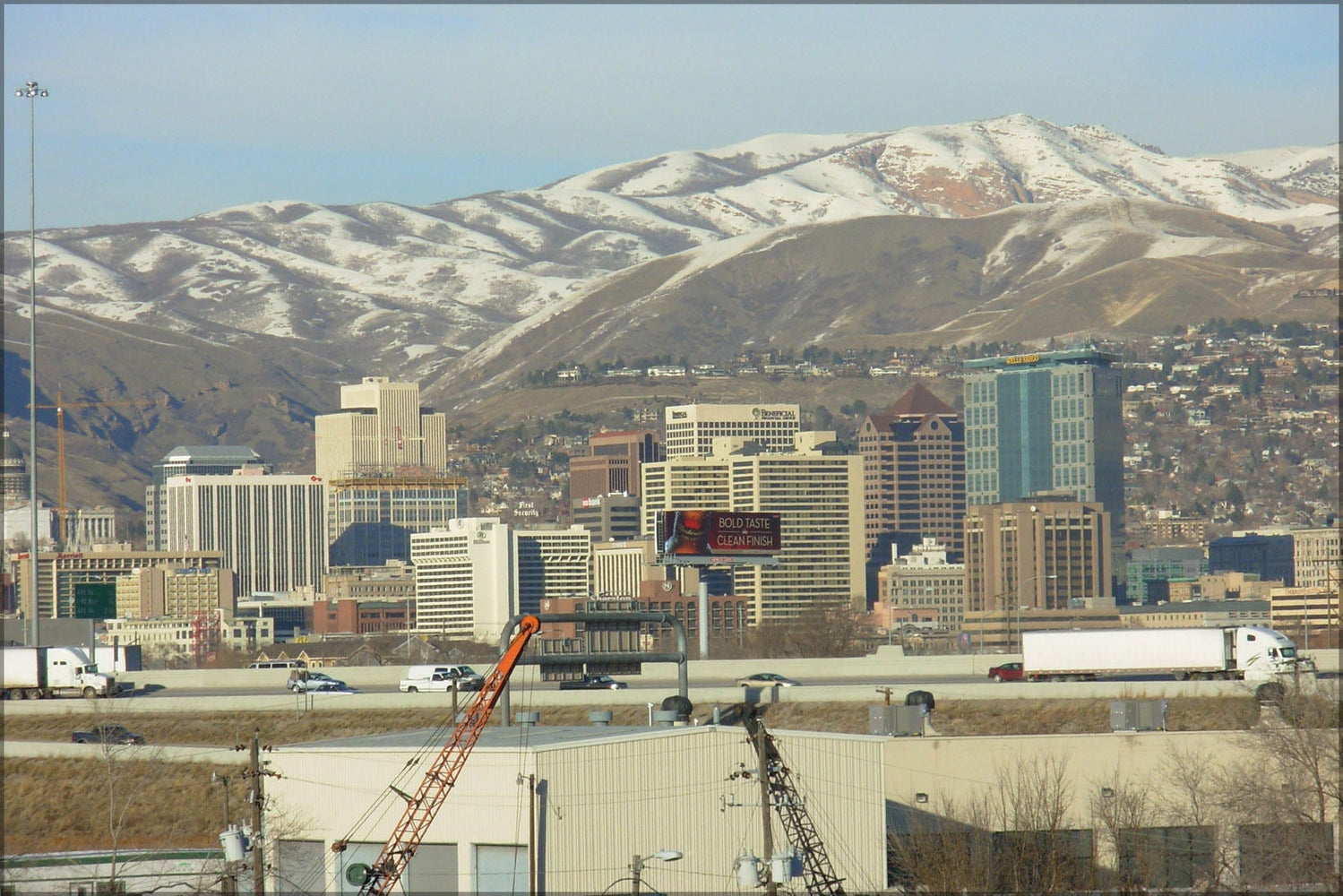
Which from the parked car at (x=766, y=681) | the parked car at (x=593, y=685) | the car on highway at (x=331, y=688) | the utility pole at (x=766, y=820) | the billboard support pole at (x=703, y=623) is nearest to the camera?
the utility pole at (x=766, y=820)

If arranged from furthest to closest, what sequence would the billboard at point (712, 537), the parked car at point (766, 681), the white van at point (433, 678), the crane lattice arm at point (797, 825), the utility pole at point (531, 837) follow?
the billboard at point (712, 537)
the white van at point (433, 678)
the parked car at point (766, 681)
the crane lattice arm at point (797, 825)
the utility pole at point (531, 837)

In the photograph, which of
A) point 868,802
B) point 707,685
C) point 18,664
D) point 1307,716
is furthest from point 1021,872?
point 18,664

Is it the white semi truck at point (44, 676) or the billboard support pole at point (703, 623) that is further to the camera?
the billboard support pole at point (703, 623)

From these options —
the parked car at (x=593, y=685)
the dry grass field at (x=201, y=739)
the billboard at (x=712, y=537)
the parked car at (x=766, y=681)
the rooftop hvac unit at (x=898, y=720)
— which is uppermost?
the billboard at (x=712, y=537)

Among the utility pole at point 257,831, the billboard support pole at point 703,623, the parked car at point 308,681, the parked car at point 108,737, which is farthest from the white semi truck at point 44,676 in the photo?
the utility pole at point 257,831

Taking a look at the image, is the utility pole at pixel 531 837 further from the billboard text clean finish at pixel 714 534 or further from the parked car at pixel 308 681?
the billboard text clean finish at pixel 714 534

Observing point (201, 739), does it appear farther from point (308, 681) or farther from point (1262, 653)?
point (1262, 653)

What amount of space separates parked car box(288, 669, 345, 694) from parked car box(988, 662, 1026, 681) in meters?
37.4

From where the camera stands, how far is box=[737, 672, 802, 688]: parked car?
111188 millimetres

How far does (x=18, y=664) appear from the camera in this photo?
128 meters

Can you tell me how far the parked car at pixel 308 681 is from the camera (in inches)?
4776

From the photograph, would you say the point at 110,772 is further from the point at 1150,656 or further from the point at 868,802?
the point at 1150,656

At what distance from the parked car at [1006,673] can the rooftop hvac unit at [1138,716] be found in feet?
104

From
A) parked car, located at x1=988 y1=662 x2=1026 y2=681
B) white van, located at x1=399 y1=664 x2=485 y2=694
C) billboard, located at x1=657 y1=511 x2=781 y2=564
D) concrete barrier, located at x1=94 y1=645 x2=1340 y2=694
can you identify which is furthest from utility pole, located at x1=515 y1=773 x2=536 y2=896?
billboard, located at x1=657 y1=511 x2=781 y2=564
